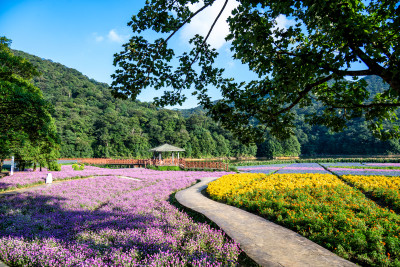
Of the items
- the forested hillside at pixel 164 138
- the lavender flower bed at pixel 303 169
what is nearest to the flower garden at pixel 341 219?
the lavender flower bed at pixel 303 169

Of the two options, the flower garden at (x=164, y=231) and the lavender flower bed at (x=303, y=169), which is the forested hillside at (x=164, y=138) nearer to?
the lavender flower bed at (x=303, y=169)

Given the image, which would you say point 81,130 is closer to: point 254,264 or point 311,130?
point 254,264

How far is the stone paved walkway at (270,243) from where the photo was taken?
414cm

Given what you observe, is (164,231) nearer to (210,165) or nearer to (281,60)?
(281,60)

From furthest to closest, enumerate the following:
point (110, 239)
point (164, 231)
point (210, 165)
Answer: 1. point (210, 165)
2. point (164, 231)
3. point (110, 239)

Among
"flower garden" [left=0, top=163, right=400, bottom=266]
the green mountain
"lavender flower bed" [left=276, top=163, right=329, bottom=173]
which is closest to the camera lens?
"flower garden" [left=0, top=163, right=400, bottom=266]

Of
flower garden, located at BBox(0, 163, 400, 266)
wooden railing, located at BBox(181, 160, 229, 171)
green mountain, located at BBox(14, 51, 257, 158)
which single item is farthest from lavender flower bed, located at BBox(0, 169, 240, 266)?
green mountain, located at BBox(14, 51, 257, 158)

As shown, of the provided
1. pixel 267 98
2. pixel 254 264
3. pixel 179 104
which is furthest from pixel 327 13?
pixel 254 264

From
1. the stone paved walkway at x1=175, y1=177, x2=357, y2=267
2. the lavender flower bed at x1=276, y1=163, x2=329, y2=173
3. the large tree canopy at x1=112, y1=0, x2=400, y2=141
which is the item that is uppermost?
the large tree canopy at x1=112, y1=0, x2=400, y2=141

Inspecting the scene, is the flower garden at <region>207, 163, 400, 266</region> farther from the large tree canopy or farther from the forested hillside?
the forested hillside

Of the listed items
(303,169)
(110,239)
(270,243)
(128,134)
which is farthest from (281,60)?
(128,134)

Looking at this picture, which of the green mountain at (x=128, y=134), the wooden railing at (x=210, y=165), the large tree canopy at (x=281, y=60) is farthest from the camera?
the green mountain at (x=128, y=134)

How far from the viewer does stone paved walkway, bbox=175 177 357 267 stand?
163 inches

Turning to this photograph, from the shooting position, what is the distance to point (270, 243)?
16.3 ft
